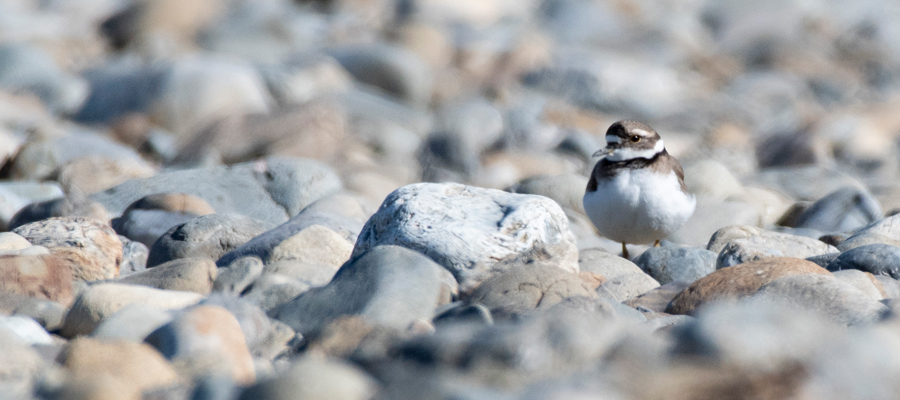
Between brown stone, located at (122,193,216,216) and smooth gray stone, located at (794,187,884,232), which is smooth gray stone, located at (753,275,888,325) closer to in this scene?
smooth gray stone, located at (794,187,884,232)

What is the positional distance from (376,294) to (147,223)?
301 cm

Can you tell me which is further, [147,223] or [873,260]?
[147,223]

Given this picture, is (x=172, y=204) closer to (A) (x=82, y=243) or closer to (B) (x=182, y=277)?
(A) (x=82, y=243)

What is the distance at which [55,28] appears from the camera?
59.8 ft

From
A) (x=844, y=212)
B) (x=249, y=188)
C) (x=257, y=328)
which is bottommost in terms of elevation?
(x=249, y=188)

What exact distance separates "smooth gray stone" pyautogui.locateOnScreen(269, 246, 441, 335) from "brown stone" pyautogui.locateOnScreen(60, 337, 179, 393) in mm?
879

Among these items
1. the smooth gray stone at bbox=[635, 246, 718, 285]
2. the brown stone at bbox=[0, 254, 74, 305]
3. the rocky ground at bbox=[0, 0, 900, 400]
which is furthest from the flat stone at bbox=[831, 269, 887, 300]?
the brown stone at bbox=[0, 254, 74, 305]

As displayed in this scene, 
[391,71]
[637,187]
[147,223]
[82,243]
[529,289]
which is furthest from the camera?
[391,71]

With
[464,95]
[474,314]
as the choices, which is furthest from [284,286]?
[464,95]

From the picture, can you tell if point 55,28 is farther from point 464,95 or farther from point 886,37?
point 886,37

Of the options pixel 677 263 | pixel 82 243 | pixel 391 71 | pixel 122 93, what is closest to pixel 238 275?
pixel 82 243

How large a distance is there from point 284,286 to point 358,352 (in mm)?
1436

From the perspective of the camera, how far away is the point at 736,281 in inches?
176

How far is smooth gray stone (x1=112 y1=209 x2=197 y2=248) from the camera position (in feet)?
20.2
